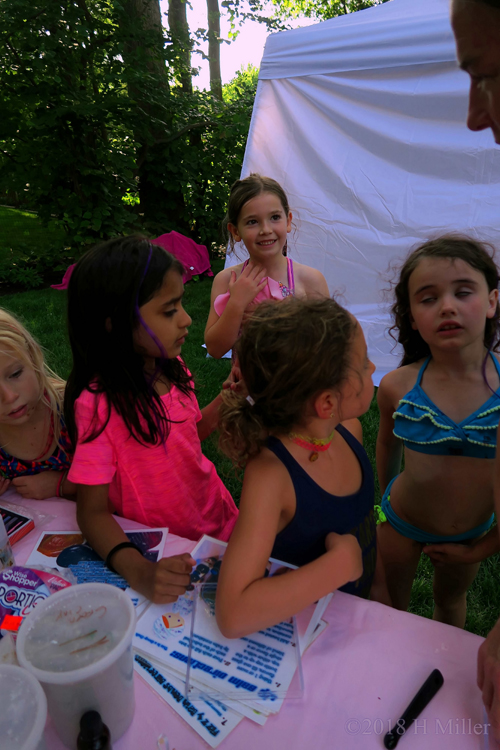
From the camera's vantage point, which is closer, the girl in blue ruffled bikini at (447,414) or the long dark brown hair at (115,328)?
the long dark brown hair at (115,328)

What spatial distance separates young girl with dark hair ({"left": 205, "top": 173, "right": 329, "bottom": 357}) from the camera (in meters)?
1.94

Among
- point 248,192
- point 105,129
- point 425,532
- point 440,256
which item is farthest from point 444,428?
point 105,129

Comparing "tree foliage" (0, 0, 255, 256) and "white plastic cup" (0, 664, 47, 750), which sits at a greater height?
"tree foliage" (0, 0, 255, 256)

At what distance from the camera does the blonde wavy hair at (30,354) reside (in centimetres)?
139

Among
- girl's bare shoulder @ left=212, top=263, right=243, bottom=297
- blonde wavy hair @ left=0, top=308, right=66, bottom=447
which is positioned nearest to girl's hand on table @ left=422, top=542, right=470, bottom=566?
blonde wavy hair @ left=0, top=308, right=66, bottom=447

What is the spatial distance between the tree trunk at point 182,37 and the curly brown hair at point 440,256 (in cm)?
622

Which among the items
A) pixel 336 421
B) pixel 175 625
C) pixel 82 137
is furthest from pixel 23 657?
pixel 82 137

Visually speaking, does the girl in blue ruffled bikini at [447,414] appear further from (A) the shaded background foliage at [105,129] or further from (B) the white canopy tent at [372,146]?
(A) the shaded background foliage at [105,129]

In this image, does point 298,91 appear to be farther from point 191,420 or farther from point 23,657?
point 23,657

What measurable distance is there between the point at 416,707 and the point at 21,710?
1.93ft

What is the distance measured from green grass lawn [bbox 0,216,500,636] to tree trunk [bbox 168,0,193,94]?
2797 millimetres

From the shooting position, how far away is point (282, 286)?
6.89 ft

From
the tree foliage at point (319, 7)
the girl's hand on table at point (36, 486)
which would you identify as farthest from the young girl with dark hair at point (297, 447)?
the tree foliage at point (319, 7)

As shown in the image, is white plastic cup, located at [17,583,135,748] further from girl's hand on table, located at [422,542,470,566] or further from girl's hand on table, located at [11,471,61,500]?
girl's hand on table, located at [422,542,470,566]
